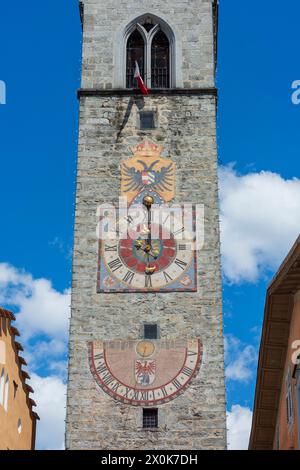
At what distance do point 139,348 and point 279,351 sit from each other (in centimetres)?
463

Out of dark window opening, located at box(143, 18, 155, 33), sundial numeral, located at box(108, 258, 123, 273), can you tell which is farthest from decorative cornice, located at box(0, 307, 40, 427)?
dark window opening, located at box(143, 18, 155, 33)

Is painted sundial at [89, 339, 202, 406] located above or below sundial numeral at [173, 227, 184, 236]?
below

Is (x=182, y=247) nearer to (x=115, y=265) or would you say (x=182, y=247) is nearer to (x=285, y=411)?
(x=115, y=265)

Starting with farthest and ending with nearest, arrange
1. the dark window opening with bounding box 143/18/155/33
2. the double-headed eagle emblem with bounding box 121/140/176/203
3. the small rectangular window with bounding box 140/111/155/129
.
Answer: the dark window opening with bounding box 143/18/155/33 → the small rectangular window with bounding box 140/111/155/129 → the double-headed eagle emblem with bounding box 121/140/176/203

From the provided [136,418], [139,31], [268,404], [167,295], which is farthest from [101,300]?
[139,31]

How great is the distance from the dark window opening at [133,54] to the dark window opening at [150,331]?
24.4ft

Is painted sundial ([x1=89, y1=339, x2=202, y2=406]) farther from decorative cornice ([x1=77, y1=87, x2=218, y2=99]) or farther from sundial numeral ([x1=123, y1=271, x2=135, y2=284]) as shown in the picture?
decorative cornice ([x1=77, y1=87, x2=218, y2=99])

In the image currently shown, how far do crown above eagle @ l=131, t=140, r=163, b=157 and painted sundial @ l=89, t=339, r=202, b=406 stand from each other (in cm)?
528

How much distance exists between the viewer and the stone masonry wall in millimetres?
23625

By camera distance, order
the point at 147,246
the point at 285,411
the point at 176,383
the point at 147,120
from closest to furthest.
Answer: the point at 285,411
the point at 176,383
the point at 147,246
the point at 147,120

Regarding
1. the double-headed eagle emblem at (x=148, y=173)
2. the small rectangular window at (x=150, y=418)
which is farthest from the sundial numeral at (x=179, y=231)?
the small rectangular window at (x=150, y=418)

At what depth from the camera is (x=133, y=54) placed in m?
29.2

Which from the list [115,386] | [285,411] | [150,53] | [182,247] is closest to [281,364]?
[285,411]

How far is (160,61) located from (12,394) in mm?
10344
